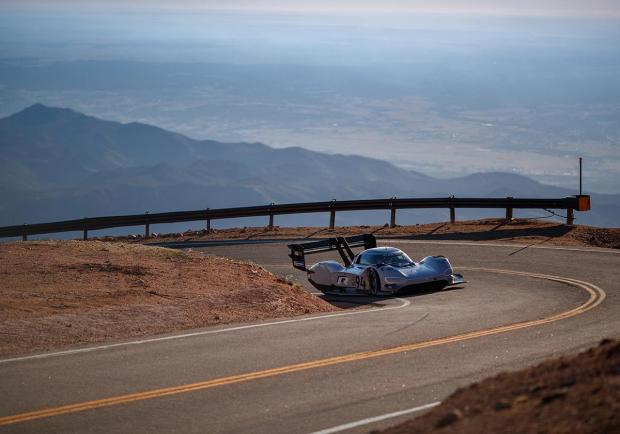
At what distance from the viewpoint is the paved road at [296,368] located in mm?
11617

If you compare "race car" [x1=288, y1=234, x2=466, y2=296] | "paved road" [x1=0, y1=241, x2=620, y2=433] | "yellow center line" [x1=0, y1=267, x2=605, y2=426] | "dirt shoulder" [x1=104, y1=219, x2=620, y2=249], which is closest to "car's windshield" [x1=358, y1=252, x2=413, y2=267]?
"race car" [x1=288, y1=234, x2=466, y2=296]

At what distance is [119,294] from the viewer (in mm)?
20609

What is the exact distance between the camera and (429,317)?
19156 mm

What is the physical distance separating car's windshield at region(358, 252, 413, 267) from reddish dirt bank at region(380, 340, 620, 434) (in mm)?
13999

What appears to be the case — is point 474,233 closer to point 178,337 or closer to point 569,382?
point 178,337

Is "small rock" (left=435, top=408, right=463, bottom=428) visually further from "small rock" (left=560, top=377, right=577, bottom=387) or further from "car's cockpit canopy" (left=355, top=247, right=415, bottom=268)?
"car's cockpit canopy" (left=355, top=247, right=415, bottom=268)

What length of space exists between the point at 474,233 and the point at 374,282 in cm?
1325

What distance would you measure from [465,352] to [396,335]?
74.5 inches

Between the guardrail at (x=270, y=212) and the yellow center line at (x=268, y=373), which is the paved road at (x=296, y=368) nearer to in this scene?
the yellow center line at (x=268, y=373)

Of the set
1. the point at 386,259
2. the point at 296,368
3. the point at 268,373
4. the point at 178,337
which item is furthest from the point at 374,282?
the point at 268,373

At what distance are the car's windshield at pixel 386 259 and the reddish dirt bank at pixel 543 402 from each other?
14.0 m

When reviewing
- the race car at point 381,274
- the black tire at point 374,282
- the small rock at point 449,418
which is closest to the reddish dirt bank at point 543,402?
the small rock at point 449,418

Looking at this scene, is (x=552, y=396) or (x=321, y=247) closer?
(x=552, y=396)

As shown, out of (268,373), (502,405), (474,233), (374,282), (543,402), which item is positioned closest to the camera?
(543,402)
